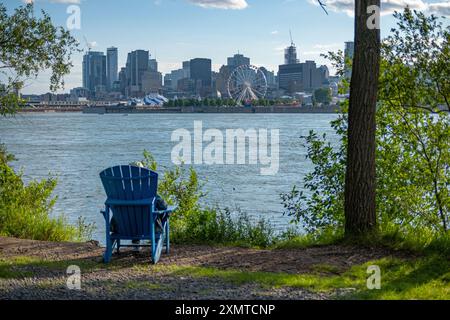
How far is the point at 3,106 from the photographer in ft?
36.4

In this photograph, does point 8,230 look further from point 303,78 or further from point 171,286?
point 303,78

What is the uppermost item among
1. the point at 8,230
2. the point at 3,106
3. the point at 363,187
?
the point at 3,106

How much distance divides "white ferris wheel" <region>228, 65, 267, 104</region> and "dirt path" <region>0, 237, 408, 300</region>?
117077 mm

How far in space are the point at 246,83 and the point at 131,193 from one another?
120 meters

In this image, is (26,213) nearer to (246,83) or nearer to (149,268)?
(149,268)

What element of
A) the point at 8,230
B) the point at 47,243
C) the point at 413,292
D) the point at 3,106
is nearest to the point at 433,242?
the point at 413,292

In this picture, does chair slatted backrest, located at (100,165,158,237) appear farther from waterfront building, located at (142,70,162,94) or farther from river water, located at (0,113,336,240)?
waterfront building, located at (142,70,162,94)

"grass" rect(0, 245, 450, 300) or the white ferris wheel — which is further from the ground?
the white ferris wheel

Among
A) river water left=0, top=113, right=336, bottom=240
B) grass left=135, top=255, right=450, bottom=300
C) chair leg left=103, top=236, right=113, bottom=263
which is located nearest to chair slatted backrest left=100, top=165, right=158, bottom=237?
chair leg left=103, top=236, right=113, bottom=263

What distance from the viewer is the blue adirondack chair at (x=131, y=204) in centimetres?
734

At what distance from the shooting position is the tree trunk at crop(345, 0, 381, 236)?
7.88 metres

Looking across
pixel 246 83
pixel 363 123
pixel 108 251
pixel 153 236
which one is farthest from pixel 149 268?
pixel 246 83

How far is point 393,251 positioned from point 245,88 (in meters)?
119
